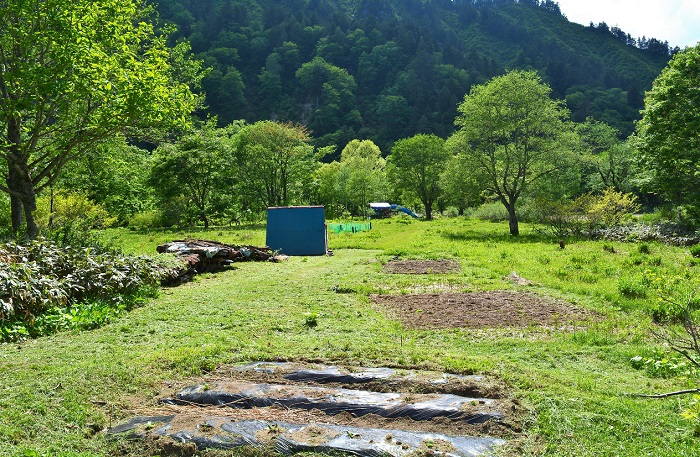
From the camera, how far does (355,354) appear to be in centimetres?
598

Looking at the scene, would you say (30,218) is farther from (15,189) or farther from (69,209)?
(69,209)

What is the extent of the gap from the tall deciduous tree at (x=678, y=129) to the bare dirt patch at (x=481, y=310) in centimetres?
1781

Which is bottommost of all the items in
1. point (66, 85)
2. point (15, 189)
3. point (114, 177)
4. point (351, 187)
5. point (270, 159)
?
point (15, 189)

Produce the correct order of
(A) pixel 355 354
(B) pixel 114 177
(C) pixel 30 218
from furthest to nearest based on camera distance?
(B) pixel 114 177 → (C) pixel 30 218 → (A) pixel 355 354

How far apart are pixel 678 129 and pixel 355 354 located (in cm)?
2488

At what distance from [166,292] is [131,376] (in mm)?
6011

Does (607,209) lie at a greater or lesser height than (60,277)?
greater

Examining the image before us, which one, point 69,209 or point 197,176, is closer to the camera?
point 69,209

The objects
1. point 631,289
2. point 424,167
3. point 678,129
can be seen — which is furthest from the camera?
point 424,167

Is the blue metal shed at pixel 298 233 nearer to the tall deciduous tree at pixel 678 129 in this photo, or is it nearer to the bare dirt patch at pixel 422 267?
the bare dirt patch at pixel 422 267

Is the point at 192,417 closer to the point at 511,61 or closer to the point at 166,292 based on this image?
the point at 166,292

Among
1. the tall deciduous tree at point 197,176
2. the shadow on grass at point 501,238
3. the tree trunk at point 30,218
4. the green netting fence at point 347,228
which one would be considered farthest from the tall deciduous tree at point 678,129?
the tall deciduous tree at point 197,176

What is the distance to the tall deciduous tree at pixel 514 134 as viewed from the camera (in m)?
26.8

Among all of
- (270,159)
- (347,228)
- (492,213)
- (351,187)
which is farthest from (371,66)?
(347,228)
